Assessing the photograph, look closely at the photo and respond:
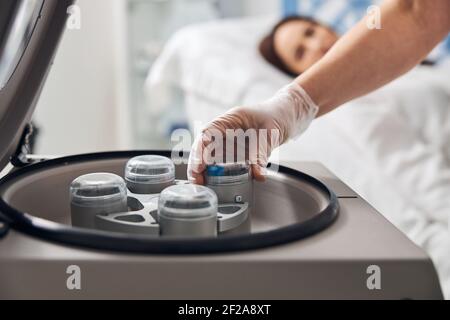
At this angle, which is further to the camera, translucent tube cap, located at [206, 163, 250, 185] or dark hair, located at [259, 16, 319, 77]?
dark hair, located at [259, 16, 319, 77]

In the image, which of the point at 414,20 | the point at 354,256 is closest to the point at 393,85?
the point at 414,20

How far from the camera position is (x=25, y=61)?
66cm

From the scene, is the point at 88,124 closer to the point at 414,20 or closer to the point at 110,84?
the point at 110,84

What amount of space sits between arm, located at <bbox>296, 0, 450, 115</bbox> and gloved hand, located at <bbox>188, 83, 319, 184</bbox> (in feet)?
0.11

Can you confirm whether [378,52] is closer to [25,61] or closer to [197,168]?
[197,168]

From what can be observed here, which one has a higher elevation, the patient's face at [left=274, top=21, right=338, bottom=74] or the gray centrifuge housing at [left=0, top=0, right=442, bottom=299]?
the patient's face at [left=274, top=21, right=338, bottom=74]

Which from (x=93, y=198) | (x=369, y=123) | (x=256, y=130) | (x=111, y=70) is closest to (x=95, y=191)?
(x=93, y=198)

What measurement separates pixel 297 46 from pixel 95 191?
62.0 inches

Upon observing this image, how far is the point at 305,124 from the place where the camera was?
2.96ft

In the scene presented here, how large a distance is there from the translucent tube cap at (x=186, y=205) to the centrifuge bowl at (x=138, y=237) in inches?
1.5

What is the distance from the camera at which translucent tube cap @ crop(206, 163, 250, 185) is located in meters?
0.66

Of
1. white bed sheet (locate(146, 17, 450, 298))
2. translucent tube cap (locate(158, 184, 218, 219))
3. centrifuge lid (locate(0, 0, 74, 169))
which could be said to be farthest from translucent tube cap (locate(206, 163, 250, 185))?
white bed sheet (locate(146, 17, 450, 298))

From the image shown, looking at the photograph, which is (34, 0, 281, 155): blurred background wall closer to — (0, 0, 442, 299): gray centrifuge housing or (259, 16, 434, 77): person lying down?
(259, 16, 434, 77): person lying down
